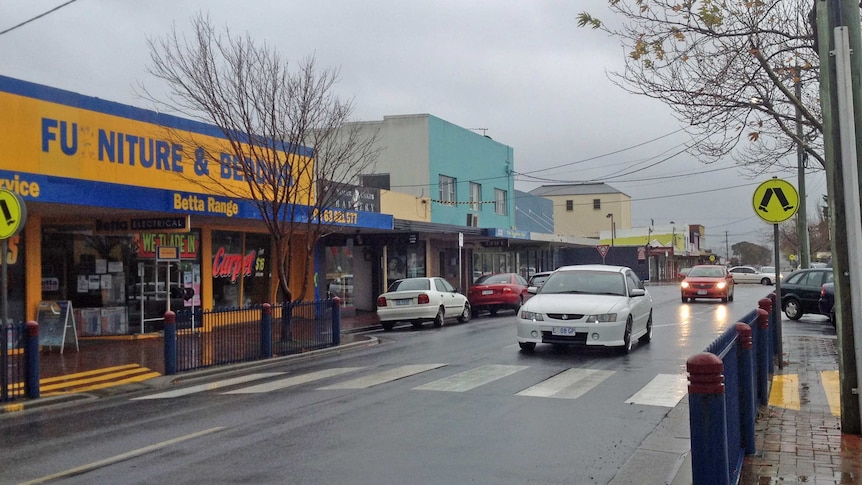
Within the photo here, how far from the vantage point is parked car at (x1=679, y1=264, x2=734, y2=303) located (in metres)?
31.4

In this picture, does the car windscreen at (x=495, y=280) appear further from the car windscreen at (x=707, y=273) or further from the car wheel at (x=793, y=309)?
the car windscreen at (x=707, y=273)

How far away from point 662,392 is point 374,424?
13.3 feet

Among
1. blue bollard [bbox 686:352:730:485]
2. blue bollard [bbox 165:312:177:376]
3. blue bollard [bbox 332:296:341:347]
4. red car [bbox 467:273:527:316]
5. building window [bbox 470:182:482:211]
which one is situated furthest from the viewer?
building window [bbox 470:182:482:211]

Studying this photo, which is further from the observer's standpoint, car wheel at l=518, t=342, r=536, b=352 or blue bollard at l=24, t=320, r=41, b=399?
car wheel at l=518, t=342, r=536, b=352

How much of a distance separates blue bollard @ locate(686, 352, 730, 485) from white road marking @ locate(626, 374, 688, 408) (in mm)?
4924

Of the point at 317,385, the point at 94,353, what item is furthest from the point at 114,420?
the point at 94,353

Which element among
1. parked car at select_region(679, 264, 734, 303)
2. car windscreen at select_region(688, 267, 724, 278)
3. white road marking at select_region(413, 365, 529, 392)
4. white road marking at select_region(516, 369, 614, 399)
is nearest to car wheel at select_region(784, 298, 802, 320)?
parked car at select_region(679, 264, 734, 303)

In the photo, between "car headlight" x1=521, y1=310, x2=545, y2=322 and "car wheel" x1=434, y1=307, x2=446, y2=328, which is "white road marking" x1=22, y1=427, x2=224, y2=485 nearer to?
"car headlight" x1=521, y1=310, x2=545, y2=322

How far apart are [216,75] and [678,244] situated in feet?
255

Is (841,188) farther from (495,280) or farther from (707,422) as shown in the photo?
(495,280)

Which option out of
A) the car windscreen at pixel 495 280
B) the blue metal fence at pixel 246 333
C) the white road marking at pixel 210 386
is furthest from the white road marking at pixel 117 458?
the car windscreen at pixel 495 280

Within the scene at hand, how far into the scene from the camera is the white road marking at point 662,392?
964 centimetres

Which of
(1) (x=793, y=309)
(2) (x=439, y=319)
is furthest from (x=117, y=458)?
(1) (x=793, y=309)

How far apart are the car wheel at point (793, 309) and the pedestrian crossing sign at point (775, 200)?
42.1 ft
